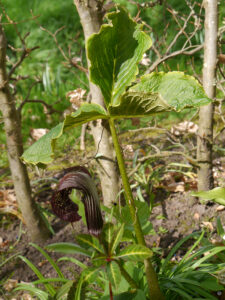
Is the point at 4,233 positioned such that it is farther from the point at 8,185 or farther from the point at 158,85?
the point at 158,85

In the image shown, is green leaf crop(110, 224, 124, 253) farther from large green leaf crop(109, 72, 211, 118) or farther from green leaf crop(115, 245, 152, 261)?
large green leaf crop(109, 72, 211, 118)

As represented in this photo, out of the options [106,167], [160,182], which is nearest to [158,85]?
[106,167]

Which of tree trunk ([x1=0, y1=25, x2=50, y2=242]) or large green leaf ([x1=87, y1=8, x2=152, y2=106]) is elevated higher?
large green leaf ([x1=87, y1=8, x2=152, y2=106])

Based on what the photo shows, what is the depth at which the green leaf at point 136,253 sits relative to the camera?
2.94 ft

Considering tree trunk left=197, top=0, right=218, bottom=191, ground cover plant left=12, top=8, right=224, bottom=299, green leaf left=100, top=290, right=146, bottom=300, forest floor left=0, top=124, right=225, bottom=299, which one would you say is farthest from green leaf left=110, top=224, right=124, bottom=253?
tree trunk left=197, top=0, right=218, bottom=191

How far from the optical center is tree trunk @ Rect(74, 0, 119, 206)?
1.61 meters

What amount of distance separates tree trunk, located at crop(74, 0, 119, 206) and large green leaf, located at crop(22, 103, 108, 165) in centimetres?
66

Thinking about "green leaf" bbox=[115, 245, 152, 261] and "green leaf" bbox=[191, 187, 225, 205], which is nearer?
"green leaf" bbox=[115, 245, 152, 261]

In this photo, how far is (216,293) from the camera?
1.42 meters

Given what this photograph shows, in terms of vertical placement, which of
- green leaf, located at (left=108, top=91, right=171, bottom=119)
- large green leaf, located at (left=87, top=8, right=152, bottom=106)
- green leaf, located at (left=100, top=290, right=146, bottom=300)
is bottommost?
green leaf, located at (left=100, top=290, right=146, bottom=300)

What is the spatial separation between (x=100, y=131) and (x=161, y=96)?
105 cm

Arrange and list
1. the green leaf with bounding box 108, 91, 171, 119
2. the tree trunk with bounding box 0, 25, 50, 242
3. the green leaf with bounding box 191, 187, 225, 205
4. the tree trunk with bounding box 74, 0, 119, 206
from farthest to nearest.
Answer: the tree trunk with bounding box 0, 25, 50, 242 < the tree trunk with bounding box 74, 0, 119, 206 < the green leaf with bounding box 191, 187, 225, 205 < the green leaf with bounding box 108, 91, 171, 119

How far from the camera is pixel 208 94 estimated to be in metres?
1.91

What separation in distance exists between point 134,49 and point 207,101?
0.25 metres
